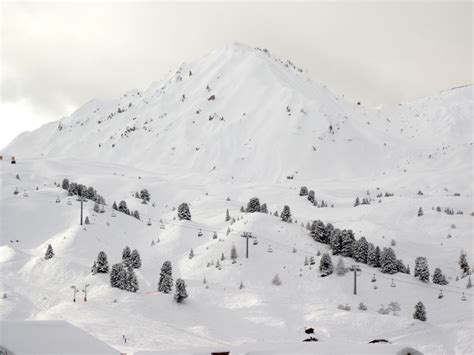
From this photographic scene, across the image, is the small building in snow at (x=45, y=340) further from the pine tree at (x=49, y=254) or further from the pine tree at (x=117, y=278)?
the pine tree at (x=49, y=254)

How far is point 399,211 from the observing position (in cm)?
8775

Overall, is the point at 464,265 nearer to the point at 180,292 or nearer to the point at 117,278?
the point at 180,292

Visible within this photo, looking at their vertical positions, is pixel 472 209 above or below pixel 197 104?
A: below

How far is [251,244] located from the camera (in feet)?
217

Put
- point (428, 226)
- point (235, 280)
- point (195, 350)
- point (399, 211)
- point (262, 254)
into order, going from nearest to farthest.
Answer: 1. point (195, 350)
2. point (235, 280)
3. point (262, 254)
4. point (428, 226)
5. point (399, 211)

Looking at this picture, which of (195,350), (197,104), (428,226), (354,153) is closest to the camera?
(195,350)

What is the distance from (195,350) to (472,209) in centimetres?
8532

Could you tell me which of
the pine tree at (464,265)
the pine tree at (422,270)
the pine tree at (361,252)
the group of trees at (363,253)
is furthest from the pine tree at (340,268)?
the pine tree at (464,265)

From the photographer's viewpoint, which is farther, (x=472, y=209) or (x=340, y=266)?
(x=472, y=209)

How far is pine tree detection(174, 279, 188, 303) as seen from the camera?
4941cm

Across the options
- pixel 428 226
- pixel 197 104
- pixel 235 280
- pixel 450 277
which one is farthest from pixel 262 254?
pixel 197 104

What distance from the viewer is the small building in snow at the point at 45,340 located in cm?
1402

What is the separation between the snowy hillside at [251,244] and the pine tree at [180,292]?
0.99 meters

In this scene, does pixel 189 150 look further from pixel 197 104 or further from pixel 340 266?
pixel 340 266
